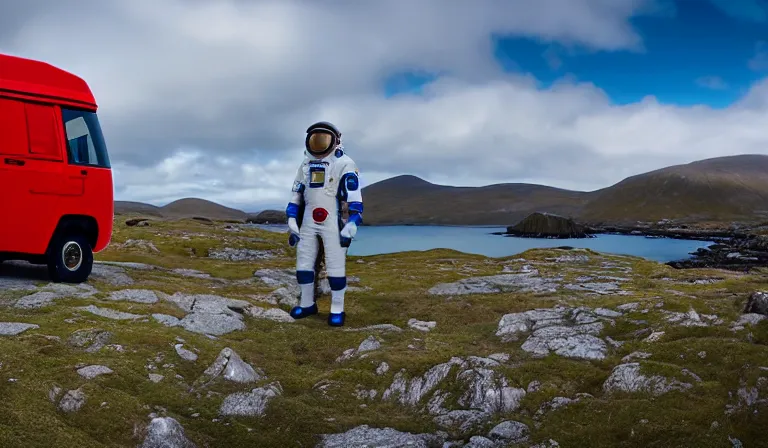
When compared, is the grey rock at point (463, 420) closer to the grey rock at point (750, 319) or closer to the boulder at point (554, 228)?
the grey rock at point (750, 319)

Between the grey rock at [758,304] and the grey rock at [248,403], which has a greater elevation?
the grey rock at [758,304]

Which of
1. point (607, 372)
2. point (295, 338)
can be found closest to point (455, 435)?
point (607, 372)

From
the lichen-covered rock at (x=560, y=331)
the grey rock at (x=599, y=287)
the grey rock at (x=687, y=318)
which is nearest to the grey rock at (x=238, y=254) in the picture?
the grey rock at (x=599, y=287)

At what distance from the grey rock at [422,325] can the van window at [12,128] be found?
505 inches

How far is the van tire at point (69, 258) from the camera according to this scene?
15.9m

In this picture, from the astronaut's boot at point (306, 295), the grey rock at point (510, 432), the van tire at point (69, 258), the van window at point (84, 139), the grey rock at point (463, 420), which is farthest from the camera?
the astronaut's boot at point (306, 295)

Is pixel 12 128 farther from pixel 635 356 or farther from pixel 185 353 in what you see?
pixel 635 356

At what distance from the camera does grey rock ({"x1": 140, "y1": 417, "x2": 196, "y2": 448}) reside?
25.8ft

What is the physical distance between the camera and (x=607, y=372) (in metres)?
10.7

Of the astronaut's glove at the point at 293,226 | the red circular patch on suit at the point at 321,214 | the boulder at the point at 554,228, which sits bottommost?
the boulder at the point at 554,228

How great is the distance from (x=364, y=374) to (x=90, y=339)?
6146 mm

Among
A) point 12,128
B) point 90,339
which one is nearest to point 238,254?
point 12,128

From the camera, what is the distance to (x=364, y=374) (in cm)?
1148

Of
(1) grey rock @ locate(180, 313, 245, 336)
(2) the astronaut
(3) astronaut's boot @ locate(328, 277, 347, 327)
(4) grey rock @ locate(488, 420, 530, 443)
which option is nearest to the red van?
(1) grey rock @ locate(180, 313, 245, 336)
